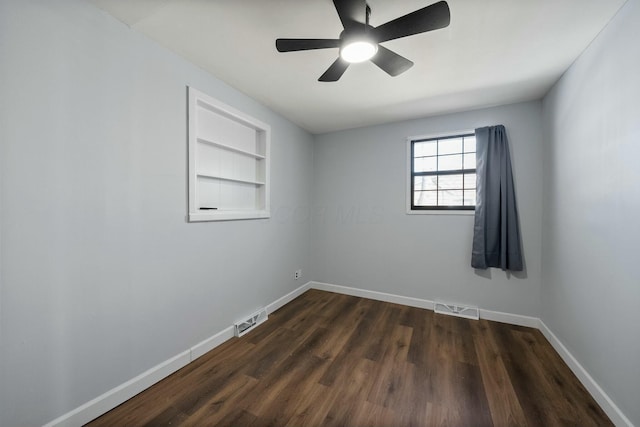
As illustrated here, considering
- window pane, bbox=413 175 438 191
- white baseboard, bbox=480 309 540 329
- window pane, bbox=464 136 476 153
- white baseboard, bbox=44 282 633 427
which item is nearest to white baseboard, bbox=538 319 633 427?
white baseboard, bbox=44 282 633 427

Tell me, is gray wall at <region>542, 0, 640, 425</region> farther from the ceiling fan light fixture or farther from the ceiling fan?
the ceiling fan light fixture

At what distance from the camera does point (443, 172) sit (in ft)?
9.89

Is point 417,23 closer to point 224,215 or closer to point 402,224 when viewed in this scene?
point 224,215

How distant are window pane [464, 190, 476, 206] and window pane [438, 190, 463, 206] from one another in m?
0.05

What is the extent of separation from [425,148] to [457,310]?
7.02 ft

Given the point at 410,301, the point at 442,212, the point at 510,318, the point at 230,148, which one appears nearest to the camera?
the point at 230,148

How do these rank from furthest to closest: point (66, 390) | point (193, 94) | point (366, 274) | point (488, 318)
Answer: point (366, 274) < point (488, 318) < point (193, 94) < point (66, 390)

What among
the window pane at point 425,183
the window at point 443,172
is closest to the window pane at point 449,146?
the window at point 443,172

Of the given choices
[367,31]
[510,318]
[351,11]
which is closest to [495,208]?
[510,318]

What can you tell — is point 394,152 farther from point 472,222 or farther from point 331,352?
point 331,352

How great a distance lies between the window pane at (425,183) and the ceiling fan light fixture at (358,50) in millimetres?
2028

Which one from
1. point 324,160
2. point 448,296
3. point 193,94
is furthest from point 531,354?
point 193,94

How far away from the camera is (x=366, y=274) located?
11.3 feet

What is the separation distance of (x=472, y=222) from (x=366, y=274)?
1.56 meters
